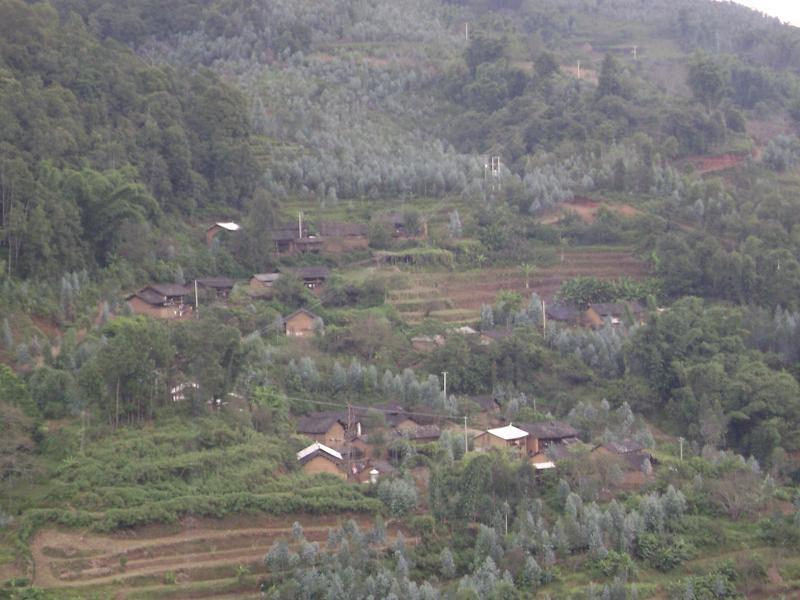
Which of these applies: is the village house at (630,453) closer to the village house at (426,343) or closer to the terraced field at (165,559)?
the terraced field at (165,559)

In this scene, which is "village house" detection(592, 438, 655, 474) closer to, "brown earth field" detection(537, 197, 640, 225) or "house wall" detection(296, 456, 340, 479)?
"house wall" detection(296, 456, 340, 479)

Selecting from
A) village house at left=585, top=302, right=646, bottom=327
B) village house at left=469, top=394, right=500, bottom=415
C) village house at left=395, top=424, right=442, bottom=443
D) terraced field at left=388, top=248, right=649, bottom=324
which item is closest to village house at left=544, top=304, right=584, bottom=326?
village house at left=585, top=302, right=646, bottom=327

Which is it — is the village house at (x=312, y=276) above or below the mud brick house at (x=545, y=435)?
above

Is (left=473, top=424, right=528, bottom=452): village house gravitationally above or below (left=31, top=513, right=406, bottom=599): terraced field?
above

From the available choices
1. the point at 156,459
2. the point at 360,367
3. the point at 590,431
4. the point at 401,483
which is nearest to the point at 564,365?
the point at 590,431

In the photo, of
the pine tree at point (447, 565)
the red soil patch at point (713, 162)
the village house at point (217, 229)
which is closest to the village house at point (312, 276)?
the village house at point (217, 229)

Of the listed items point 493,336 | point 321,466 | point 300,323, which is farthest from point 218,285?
point 321,466

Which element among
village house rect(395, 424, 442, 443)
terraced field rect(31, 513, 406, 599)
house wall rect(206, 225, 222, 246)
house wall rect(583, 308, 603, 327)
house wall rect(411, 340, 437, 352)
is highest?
house wall rect(206, 225, 222, 246)
